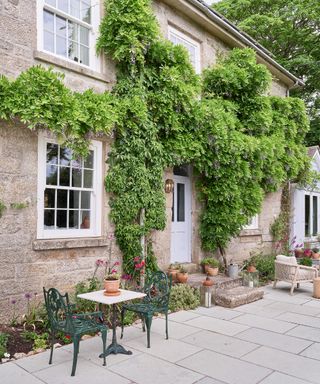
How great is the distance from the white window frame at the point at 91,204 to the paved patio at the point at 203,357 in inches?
77.1

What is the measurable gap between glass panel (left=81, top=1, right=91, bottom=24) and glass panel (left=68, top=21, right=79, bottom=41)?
11.1 inches

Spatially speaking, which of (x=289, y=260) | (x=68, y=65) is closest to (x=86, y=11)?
(x=68, y=65)

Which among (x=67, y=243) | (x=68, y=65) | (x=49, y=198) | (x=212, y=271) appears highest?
(x=68, y=65)

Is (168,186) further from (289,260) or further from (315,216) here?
(315,216)

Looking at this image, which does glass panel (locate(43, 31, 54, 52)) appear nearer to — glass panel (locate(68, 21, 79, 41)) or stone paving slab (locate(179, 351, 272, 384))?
glass panel (locate(68, 21, 79, 41))

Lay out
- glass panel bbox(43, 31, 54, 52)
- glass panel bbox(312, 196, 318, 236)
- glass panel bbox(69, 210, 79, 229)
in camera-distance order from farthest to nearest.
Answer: glass panel bbox(312, 196, 318, 236)
glass panel bbox(69, 210, 79, 229)
glass panel bbox(43, 31, 54, 52)

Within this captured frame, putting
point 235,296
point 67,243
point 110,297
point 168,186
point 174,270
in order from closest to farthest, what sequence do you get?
point 110,297 < point 67,243 < point 235,296 < point 174,270 < point 168,186

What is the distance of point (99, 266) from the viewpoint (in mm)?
7148

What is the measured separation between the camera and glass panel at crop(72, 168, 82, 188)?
A: 23.0 ft

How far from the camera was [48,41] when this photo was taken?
682cm

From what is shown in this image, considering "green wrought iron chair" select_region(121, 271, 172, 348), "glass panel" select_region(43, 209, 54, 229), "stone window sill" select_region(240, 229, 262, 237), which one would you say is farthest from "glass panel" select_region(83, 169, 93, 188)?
"stone window sill" select_region(240, 229, 262, 237)

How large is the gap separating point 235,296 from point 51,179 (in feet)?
14.7

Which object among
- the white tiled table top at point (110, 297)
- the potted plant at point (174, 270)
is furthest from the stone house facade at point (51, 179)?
the white tiled table top at point (110, 297)

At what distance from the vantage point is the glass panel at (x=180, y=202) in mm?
9922
